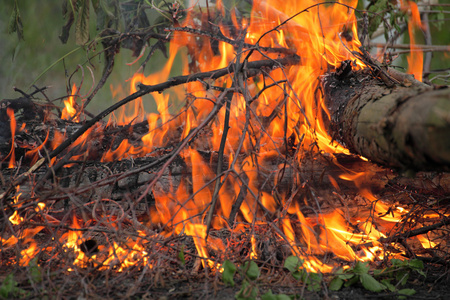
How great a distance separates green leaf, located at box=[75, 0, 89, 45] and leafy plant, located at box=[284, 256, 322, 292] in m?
2.19

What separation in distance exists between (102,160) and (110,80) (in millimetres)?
2890

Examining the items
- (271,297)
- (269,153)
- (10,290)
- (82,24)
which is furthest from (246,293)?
(82,24)

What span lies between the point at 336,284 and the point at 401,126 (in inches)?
23.5

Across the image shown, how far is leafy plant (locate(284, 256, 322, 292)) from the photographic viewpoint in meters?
1.25

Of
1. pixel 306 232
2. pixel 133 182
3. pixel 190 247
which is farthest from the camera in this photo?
pixel 133 182

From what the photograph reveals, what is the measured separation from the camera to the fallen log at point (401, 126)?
922 mm

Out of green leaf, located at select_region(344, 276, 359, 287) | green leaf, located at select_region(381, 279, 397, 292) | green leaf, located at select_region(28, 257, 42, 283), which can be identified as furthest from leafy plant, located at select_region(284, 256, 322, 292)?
green leaf, located at select_region(28, 257, 42, 283)

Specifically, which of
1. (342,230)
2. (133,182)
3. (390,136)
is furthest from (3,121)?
(390,136)

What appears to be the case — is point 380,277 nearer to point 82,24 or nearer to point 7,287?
point 7,287

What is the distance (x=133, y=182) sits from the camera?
75.0 inches

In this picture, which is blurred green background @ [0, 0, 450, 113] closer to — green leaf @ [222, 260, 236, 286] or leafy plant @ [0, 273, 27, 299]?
leafy plant @ [0, 273, 27, 299]

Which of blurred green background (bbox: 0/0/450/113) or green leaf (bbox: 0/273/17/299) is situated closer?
green leaf (bbox: 0/273/17/299)

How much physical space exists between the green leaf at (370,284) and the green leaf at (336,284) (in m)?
0.07

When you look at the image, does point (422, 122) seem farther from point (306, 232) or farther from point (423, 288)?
point (306, 232)
